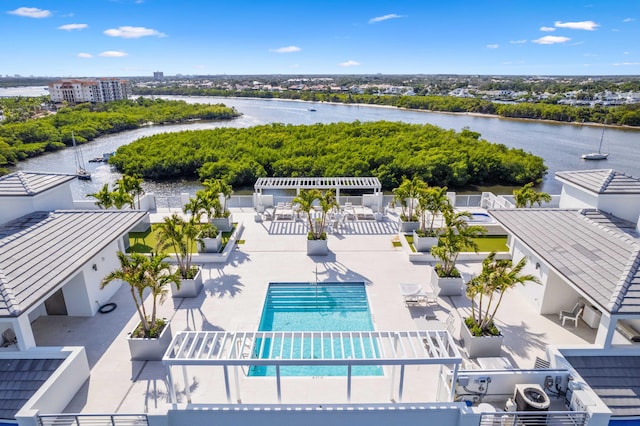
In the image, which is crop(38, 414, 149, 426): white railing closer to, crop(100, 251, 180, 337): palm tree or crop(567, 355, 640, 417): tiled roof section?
crop(100, 251, 180, 337): palm tree

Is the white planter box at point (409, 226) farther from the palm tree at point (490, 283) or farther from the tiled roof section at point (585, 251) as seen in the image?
the palm tree at point (490, 283)

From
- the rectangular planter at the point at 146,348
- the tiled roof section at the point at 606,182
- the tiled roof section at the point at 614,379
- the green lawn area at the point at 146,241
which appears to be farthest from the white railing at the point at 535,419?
the green lawn area at the point at 146,241

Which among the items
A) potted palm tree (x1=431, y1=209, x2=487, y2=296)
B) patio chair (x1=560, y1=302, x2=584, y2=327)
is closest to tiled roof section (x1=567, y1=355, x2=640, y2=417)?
patio chair (x1=560, y1=302, x2=584, y2=327)

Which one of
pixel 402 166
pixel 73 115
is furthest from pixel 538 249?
pixel 73 115

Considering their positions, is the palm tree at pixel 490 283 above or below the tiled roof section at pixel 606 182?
below

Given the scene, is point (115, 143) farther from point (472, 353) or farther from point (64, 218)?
point (472, 353)

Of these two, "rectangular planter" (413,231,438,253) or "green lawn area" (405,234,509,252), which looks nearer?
"rectangular planter" (413,231,438,253)

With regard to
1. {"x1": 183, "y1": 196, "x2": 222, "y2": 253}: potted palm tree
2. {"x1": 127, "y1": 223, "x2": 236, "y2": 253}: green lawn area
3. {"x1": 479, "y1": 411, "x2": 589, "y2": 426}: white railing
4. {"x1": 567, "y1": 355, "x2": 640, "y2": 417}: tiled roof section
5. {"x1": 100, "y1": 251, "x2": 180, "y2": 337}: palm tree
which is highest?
{"x1": 100, "y1": 251, "x2": 180, "y2": 337}: palm tree

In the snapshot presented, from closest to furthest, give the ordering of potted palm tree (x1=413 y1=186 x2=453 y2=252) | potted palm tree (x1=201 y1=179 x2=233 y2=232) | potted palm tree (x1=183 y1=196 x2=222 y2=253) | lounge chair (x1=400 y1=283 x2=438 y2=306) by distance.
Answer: lounge chair (x1=400 y1=283 x2=438 y2=306), potted palm tree (x1=183 y1=196 x2=222 y2=253), potted palm tree (x1=413 y1=186 x2=453 y2=252), potted palm tree (x1=201 y1=179 x2=233 y2=232)
